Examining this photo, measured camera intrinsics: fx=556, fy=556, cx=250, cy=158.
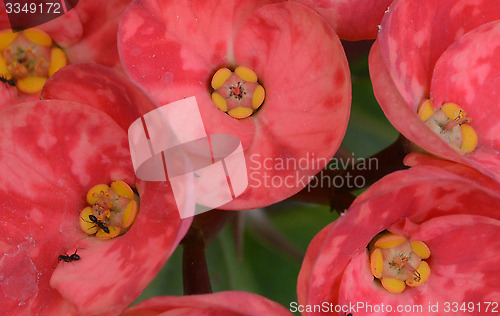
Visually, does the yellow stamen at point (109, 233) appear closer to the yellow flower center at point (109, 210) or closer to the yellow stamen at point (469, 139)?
the yellow flower center at point (109, 210)

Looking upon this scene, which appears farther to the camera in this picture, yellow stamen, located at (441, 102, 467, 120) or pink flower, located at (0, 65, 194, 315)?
yellow stamen, located at (441, 102, 467, 120)

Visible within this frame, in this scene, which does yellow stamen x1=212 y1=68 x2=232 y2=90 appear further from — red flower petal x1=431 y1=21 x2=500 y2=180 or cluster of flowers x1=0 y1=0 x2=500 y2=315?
red flower petal x1=431 y1=21 x2=500 y2=180

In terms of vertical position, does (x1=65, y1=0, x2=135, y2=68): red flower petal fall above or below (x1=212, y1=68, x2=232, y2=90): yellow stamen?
above

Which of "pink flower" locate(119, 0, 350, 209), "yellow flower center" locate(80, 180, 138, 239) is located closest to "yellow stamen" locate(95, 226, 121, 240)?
"yellow flower center" locate(80, 180, 138, 239)

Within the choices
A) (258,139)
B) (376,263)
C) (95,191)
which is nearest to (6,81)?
(95,191)

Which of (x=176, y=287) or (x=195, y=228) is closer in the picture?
(x=195, y=228)

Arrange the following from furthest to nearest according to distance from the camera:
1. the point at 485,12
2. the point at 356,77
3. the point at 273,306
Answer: the point at 356,77, the point at 485,12, the point at 273,306

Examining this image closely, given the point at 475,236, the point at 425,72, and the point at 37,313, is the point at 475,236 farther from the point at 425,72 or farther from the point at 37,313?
the point at 37,313

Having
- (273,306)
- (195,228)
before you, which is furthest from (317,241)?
(195,228)
